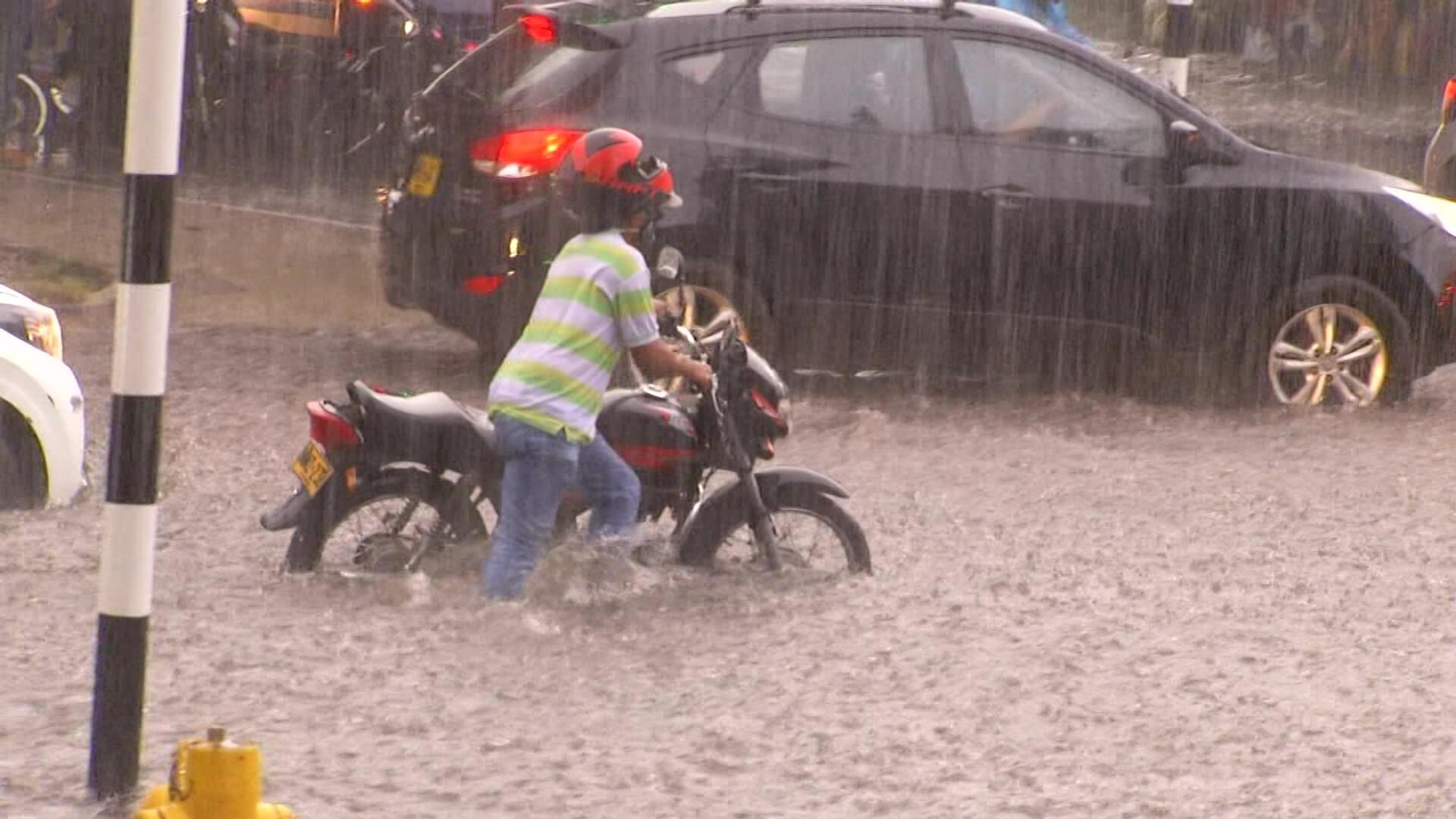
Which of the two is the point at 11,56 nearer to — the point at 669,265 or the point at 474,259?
the point at 474,259

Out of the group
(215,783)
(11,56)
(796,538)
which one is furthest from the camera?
(11,56)

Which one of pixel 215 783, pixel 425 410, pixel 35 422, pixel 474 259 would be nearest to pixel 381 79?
pixel 474 259

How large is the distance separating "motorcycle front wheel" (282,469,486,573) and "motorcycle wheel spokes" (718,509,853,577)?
770 mm

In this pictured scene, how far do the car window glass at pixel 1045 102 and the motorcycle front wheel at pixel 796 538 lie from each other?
385 centimetres

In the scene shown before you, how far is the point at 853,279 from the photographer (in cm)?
1113

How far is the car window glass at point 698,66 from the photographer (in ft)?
36.4

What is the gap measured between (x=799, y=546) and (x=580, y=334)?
1.04 m

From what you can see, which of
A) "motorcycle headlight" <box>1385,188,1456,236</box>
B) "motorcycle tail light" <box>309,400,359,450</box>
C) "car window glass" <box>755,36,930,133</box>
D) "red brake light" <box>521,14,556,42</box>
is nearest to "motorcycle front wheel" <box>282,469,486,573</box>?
"motorcycle tail light" <box>309,400,359,450</box>

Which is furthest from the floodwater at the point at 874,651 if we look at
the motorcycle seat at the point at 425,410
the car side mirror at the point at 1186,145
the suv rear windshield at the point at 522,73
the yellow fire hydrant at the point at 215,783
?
the suv rear windshield at the point at 522,73

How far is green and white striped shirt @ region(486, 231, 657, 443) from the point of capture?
7.26 metres

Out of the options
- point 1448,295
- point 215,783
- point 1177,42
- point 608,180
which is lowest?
point 215,783

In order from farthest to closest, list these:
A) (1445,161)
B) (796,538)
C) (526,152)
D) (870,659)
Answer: (1445,161) → (526,152) → (796,538) → (870,659)

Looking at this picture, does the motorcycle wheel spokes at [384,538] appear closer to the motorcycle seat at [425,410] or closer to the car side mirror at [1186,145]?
the motorcycle seat at [425,410]

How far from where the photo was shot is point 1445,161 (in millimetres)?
15414
